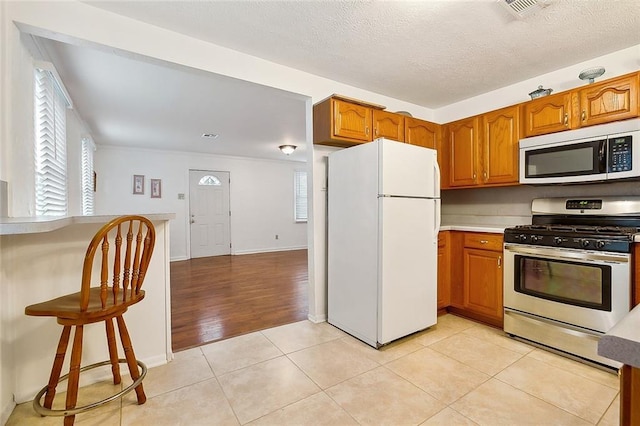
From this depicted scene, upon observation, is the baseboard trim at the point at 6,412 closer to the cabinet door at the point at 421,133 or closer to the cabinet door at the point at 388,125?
the cabinet door at the point at 388,125

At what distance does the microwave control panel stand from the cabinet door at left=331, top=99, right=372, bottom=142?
1.81 m

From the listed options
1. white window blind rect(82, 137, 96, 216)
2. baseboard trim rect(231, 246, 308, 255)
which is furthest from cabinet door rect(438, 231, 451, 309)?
baseboard trim rect(231, 246, 308, 255)

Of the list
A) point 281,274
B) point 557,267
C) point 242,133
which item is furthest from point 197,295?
point 557,267

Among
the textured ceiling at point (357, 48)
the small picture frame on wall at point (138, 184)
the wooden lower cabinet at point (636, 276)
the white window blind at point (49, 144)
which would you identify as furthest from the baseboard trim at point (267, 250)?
the wooden lower cabinet at point (636, 276)

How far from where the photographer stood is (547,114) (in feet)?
8.40

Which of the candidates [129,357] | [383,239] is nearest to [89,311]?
[129,357]

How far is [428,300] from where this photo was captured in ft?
8.57

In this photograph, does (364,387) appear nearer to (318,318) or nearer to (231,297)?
(318,318)

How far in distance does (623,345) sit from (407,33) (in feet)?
7.39

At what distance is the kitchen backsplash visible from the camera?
2500 mm

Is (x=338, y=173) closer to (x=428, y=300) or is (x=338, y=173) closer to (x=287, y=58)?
(x=287, y=58)

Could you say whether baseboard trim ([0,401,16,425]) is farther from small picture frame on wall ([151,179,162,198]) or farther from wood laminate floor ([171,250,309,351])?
small picture frame on wall ([151,179,162,198])

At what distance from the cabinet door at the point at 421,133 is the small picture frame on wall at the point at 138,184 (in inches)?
205

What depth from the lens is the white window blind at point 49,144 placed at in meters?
2.23
